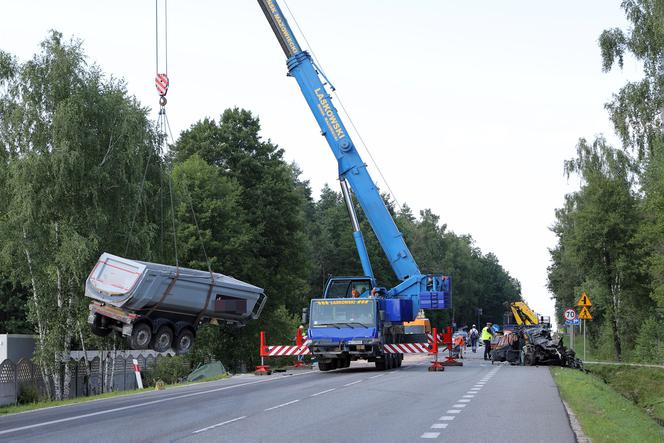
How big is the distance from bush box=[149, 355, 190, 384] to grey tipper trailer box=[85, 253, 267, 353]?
15739mm

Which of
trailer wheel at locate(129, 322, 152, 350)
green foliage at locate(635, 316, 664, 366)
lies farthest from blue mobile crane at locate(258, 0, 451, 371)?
green foliage at locate(635, 316, 664, 366)

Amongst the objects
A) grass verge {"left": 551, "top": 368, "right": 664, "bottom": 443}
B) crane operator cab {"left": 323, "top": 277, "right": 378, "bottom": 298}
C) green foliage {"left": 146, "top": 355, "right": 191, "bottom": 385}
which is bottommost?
grass verge {"left": 551, "top": 368, "right": 664, "bottom": 443}

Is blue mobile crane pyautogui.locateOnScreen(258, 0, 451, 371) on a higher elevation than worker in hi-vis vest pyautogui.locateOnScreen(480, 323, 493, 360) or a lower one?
higher

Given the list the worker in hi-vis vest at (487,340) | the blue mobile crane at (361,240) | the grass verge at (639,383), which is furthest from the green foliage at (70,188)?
the grass verge at (639,383)

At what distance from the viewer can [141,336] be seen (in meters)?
23.3

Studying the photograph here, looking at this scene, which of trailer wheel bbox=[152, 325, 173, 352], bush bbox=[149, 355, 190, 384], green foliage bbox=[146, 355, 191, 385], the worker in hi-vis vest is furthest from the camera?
the worker in hi-vis vest

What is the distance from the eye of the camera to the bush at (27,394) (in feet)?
102

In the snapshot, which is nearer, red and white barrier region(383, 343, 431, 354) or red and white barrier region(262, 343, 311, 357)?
red and white barrier region(262, 343, 311, 357)

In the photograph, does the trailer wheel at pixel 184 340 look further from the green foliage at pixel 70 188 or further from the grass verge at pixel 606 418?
the grass verge at pixel 606 418

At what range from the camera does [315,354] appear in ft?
98.3

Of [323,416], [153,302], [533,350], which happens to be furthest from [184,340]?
[533,350]

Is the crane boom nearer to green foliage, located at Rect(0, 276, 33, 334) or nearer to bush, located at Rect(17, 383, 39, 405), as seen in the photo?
bush, located at Rect(17, 383, 39, 405)

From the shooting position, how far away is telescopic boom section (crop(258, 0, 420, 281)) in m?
32.4

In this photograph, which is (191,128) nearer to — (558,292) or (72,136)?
(72,136)
